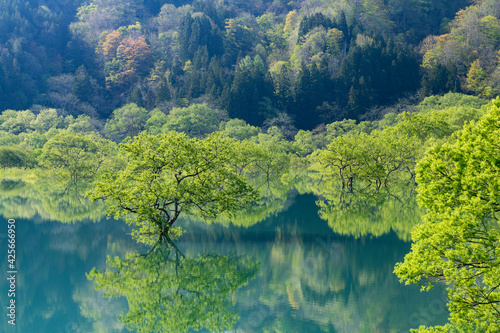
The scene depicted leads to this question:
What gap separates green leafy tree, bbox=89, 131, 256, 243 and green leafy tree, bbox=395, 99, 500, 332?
11.2 m

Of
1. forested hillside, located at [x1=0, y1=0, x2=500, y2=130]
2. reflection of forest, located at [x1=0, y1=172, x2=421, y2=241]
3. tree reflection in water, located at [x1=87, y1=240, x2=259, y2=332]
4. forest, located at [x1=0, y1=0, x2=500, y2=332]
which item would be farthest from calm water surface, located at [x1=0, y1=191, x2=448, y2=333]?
forested hillside, located at [x1=0, y1=0, x2=500, y2=130]

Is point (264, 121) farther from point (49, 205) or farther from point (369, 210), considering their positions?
point (369, 210)

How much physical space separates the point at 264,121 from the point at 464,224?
76.3 m

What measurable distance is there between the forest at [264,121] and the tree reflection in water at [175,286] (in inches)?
11.3

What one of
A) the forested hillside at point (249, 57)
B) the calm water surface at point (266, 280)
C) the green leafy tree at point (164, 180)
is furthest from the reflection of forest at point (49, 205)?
the forested hillside at point (249, 57)

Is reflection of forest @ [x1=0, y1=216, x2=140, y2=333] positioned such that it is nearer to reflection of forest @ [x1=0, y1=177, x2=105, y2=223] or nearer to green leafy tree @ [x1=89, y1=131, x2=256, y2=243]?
green leafy tree @ [x1=89, y1=131, x2=256, y2=243]

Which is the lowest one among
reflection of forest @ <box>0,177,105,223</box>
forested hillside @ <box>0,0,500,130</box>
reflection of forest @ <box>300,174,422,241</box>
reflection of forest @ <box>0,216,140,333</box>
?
reflection of forest @ <box>0,216,140,333</box>

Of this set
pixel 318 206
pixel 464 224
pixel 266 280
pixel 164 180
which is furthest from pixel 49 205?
pixel 464 224

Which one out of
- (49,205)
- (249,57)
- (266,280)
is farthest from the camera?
(249,57)

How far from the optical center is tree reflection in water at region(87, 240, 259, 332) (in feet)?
40.4

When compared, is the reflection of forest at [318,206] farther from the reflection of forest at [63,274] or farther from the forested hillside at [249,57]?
the forested hillside at [249,57]

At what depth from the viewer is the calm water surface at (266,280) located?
40.2ft

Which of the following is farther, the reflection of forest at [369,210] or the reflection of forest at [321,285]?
the reflection of forest at [369,210]

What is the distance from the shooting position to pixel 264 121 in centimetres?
8544
